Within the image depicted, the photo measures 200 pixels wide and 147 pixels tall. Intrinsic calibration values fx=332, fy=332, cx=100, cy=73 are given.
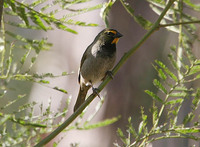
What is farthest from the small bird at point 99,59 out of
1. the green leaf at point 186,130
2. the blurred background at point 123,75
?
the blurred background at point 123,75

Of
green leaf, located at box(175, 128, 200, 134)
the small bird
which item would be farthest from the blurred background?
green leaf, located at box(175, 128, 200, 134)

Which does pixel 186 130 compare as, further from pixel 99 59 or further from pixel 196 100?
pixel 99 59

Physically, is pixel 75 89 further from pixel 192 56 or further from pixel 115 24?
pixel 192 56

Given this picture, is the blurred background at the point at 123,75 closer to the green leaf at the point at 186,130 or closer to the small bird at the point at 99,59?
the small bird at the point at 99,59

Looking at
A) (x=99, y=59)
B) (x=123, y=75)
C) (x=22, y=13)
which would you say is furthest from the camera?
(x=123, y=75)

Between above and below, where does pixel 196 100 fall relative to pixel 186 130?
above

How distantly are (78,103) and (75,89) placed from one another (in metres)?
4.79

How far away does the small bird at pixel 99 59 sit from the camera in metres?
3.53

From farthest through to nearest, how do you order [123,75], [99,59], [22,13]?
[123,75] → [99,59] → [22,13]

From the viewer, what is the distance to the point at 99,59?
3.53 metres

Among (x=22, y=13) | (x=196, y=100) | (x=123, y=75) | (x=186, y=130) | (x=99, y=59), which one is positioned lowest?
(x=186, y=130)

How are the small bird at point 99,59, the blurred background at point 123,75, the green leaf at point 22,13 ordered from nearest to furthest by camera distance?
the green leaf at point 22,13 < the small bird at point 99,59 < the blurred background at point 123,75

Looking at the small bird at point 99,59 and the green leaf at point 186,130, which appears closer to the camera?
the green leaf at point 186,130

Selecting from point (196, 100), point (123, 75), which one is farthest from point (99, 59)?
point (123, 75)
